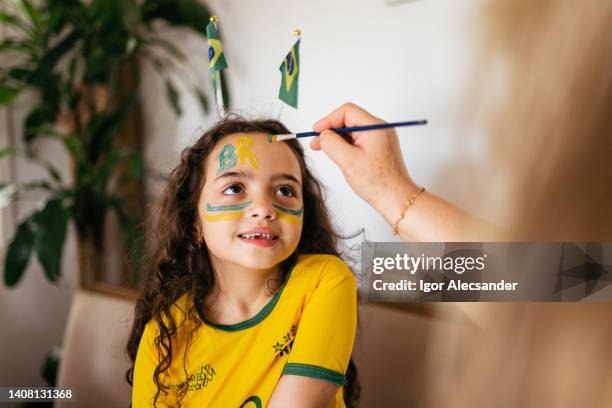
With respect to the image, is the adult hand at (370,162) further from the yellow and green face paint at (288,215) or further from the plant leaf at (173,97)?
the plant leaf at (173,97)

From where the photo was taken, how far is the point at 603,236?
162 mm

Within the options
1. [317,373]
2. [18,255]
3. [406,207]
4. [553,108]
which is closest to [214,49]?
[406,207]

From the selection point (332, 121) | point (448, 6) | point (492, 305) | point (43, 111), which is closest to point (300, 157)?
point (332, 121)

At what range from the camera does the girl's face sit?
2.33 ft

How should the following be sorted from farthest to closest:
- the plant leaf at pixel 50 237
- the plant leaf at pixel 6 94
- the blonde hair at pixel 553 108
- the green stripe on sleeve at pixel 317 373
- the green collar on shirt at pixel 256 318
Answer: the plant leaf at pixel 6 94
the plant leaf at pixel 50 237
the green collar on shirt at pixel 256 318
the green stripe on sleeve at pixel 317 373
the blonde hair at pixel 553 108

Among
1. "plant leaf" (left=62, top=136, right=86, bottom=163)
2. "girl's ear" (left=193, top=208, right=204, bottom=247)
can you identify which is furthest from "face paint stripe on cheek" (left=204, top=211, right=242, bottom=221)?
"plant leaf" (left=62, top=136, right=86, bottom=163)

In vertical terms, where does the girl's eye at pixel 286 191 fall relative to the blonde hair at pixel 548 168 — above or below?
above

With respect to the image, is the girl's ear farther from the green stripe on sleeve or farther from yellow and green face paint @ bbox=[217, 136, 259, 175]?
the green stripe on sleeve

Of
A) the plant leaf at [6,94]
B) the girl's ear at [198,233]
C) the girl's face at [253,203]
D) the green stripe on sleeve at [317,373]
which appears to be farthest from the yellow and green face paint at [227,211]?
the plant leaf at [6,94]

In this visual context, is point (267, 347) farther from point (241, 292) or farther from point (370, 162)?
point (370, 162)

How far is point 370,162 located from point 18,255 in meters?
1.38

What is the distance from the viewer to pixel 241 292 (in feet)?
2.67

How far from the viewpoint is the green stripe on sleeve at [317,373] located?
670 mm

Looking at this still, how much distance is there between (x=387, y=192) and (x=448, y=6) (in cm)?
46
